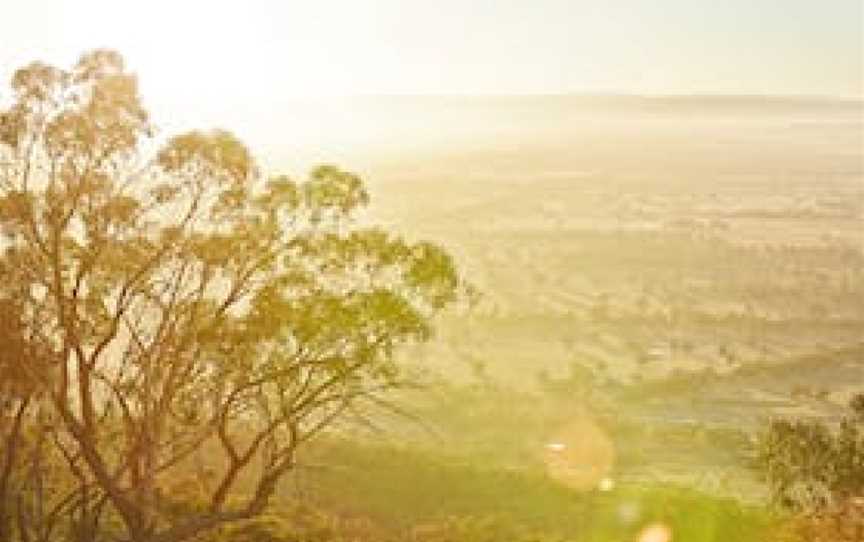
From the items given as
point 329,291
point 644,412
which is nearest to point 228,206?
point 329,291

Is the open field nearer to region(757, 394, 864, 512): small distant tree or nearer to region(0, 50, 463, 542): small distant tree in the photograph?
region(757, 394, 864, 512): small distant tree

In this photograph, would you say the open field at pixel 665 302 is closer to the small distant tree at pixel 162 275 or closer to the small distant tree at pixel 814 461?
the small distant tree at pixel 814 461

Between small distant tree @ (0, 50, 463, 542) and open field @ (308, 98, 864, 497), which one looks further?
open field @ (308, 98, 864, 497)

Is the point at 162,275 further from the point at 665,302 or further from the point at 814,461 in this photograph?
the point at 665,302

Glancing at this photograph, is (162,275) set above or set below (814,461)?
above

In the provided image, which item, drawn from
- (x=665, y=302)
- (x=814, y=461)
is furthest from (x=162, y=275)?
(x=665, y=302)

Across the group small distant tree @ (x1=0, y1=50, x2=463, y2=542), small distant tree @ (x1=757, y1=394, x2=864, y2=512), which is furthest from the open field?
small distant tree @ (x1=0, y1=50, x2=463, y2=542)

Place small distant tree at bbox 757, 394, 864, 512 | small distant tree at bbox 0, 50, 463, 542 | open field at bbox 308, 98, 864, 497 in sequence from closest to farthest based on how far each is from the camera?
small distant tree at bbox 0, 50, 463, 542 < small distant tree at bbox 757, 394, 864, 512 < open field at bbox 308, 98, 864, 497

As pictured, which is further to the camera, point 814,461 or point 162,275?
point 814,461
